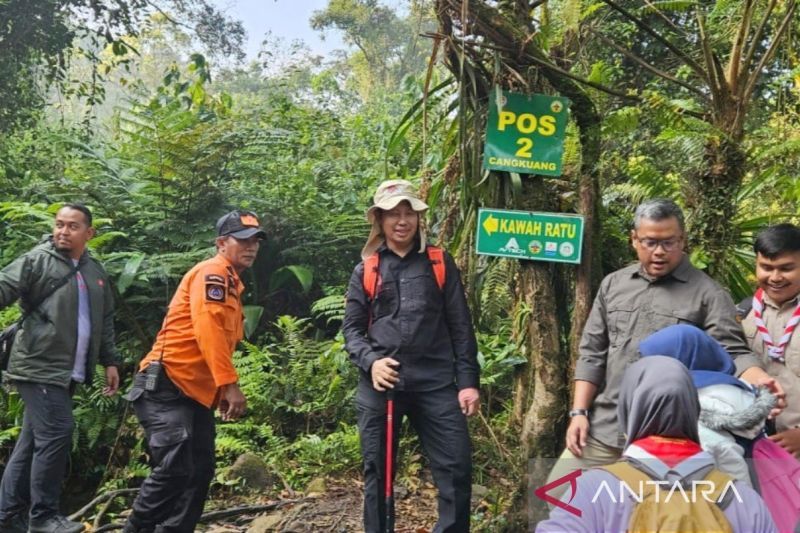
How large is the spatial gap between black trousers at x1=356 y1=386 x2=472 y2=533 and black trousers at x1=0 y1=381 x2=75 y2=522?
1.97 m

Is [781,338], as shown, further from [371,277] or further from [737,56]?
[371,277]

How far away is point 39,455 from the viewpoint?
4.03m

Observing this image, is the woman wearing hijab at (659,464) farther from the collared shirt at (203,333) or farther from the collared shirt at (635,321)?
the collared shirt at (203,333)

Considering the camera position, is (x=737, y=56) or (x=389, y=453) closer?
(x=389, y=453)

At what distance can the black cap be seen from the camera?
12.4ft

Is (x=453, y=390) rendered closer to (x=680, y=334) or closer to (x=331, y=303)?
(x=680, y=334)

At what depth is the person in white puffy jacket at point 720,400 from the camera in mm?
2102

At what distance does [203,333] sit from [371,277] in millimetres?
928

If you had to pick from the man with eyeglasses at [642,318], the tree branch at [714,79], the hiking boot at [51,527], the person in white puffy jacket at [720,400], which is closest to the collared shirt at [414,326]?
the man with eyeglasses at [642,318]

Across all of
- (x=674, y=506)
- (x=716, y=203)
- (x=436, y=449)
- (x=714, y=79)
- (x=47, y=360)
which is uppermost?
(x=714, y=79)

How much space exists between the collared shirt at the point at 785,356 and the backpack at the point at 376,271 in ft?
4.77

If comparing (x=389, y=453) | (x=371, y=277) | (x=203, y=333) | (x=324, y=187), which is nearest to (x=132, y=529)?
(x=203, y=333)

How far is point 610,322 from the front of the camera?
3.14 metres

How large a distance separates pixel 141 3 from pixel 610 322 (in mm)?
10112
